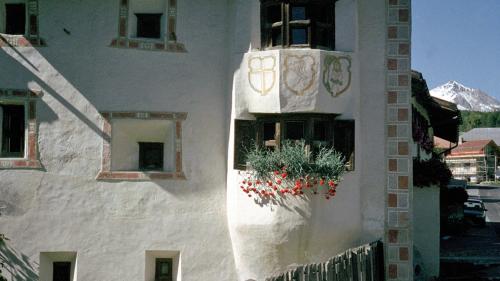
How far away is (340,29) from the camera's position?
926cm

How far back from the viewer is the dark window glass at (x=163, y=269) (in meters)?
9.79

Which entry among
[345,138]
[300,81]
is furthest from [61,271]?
[345,138]

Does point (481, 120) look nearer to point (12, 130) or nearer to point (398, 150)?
point (398, 150)

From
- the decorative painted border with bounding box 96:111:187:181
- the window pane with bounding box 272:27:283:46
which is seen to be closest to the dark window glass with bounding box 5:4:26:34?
the decorative painted border with bounding box 96:111:187:181

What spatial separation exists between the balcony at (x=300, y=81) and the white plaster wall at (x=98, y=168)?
1.22m

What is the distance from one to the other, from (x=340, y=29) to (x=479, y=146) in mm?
77467

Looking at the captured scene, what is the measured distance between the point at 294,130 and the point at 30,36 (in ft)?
16.2

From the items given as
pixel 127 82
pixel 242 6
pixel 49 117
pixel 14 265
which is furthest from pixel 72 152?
pixel 242 6

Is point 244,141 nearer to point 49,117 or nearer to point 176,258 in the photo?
point 176,258

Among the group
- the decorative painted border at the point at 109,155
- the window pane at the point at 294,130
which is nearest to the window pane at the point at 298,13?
the window pane at the point at 294,130

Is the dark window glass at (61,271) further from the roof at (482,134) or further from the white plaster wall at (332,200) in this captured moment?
the roof at (482,134)

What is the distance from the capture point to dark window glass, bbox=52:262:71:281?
9625 millimetres

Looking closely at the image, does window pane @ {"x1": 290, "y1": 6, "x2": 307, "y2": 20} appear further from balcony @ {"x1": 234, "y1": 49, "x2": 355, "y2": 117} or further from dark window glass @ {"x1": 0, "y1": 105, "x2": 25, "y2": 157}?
dark window glass @ {"x1": 0, "y1": 105, "x2": 25, "y2": 157}

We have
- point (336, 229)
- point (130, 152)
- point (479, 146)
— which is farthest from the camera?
point (479, 146)
